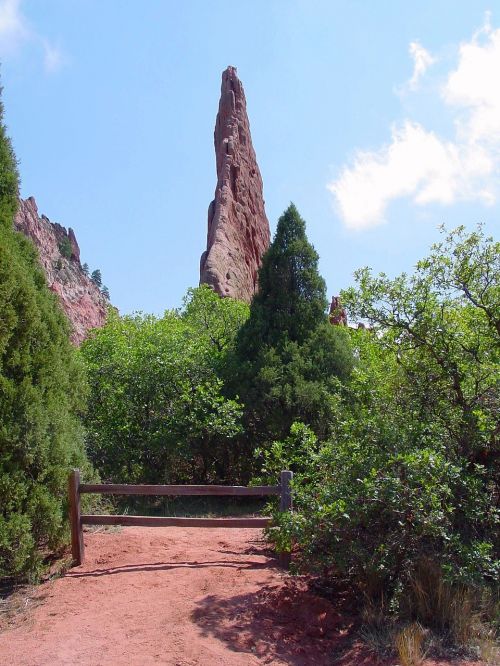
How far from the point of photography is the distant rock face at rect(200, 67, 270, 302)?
34.9 m

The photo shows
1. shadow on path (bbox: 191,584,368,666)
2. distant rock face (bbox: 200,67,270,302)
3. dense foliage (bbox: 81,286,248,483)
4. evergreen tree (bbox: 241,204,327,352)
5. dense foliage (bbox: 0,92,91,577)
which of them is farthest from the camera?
distant rock face (bbox: 200,67,270,302)

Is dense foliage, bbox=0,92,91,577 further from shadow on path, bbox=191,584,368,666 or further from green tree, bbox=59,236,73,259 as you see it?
green tree, bbox=59,236,73,259

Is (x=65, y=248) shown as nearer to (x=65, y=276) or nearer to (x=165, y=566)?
(x=65, y=276)

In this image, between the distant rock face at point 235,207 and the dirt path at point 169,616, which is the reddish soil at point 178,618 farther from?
the distant rock face at point 235,207

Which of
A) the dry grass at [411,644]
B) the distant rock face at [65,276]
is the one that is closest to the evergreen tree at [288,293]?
the dry grass at [411,644]

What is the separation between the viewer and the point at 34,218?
65562mm

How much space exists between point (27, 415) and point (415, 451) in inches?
162

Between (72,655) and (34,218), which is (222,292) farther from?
(34,218)

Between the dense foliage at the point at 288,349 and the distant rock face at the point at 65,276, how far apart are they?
4287cm

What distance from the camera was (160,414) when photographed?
12.9m

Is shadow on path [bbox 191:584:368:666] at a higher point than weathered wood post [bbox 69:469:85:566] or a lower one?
lower

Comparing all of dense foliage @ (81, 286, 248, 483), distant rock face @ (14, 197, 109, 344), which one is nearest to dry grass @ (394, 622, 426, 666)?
dense foliage @ (81, 286, 248, 483)

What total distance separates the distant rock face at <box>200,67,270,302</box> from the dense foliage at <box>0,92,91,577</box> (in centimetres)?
2546

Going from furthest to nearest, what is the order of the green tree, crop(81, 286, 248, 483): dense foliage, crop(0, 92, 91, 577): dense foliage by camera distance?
the green tree < crop(81, 286, 248, 483): dense foliage < crop(0, 92, 91, 577): dense foliage
